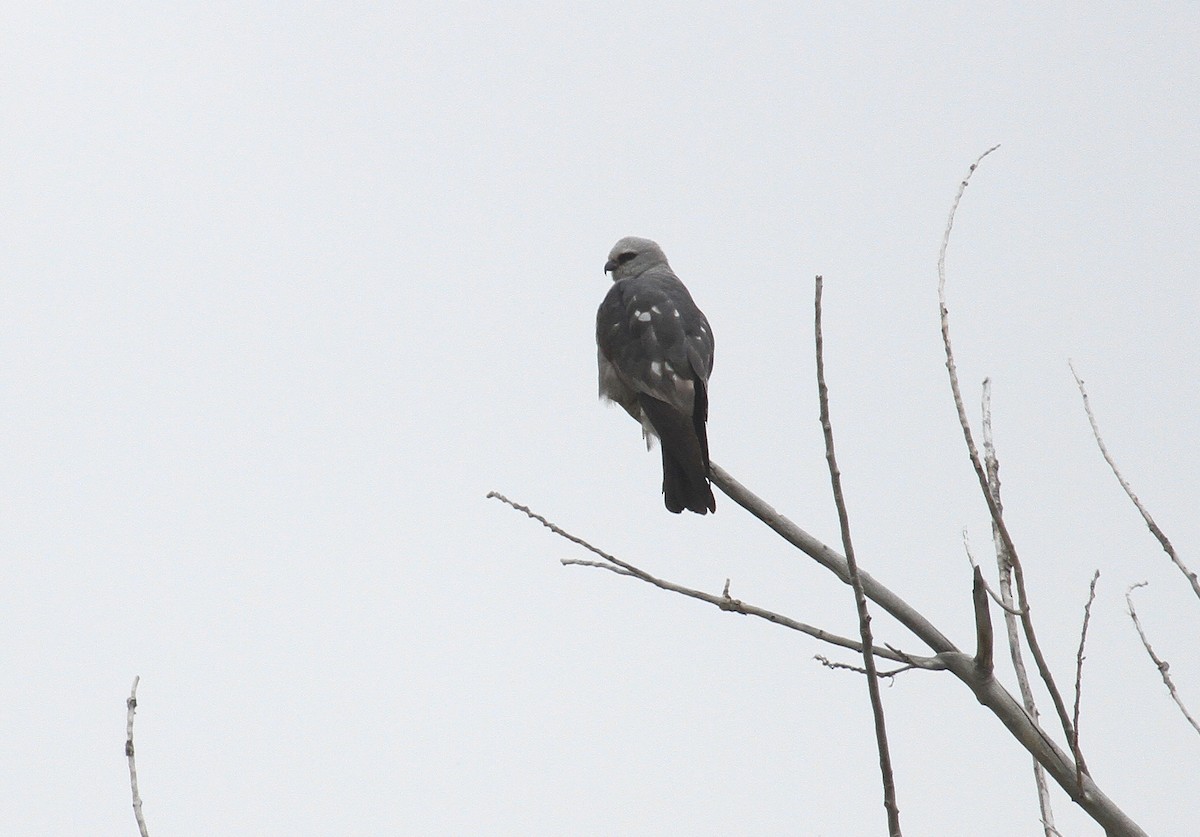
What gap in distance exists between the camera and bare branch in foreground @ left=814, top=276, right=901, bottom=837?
1.82 meters

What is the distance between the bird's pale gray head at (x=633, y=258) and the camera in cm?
811

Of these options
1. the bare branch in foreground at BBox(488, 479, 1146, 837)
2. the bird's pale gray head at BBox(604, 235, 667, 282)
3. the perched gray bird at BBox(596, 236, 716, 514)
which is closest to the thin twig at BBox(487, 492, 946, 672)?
the bare branch in foreground at BBox(488, 479, 1146, 837)

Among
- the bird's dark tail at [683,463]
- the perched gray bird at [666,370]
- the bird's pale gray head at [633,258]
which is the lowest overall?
the bird's dark tail at [683,463]

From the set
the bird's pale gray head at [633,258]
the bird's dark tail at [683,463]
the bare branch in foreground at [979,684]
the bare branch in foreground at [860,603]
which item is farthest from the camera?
the bird's pale gray head at [633,258]

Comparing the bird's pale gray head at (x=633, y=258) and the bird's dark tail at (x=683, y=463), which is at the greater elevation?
the bird's pale gray head at (x=633, y=258)

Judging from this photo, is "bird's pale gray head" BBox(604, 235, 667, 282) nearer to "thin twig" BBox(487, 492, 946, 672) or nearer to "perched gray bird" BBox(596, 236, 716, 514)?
"perched gray bird" BBox(596, 236, 716, 514)

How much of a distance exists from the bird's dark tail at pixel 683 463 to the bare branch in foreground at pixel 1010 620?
2.04 m

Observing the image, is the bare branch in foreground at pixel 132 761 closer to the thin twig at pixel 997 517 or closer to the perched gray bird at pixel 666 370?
the thin twig at pixel 997 517

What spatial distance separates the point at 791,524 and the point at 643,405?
2.84 meters

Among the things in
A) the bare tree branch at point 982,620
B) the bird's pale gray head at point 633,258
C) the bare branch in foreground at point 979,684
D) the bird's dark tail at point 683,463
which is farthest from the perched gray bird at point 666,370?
the bare tree branch at point 982,620

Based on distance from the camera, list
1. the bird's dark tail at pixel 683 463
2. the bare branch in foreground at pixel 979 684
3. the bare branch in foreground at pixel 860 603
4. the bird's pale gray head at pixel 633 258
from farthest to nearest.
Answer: the bird's pale gray head at pixel 633 258 → the bird's dark tail at pixel 683 463 → the bare branch in foreground at pixel 979 684 → the bare branch in foreground at pixel 860 603

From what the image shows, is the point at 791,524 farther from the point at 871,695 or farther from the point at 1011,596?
Result: the point at 871,695

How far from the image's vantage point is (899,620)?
2576 millimetres

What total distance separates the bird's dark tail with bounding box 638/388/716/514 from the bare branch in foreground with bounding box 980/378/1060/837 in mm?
2040
